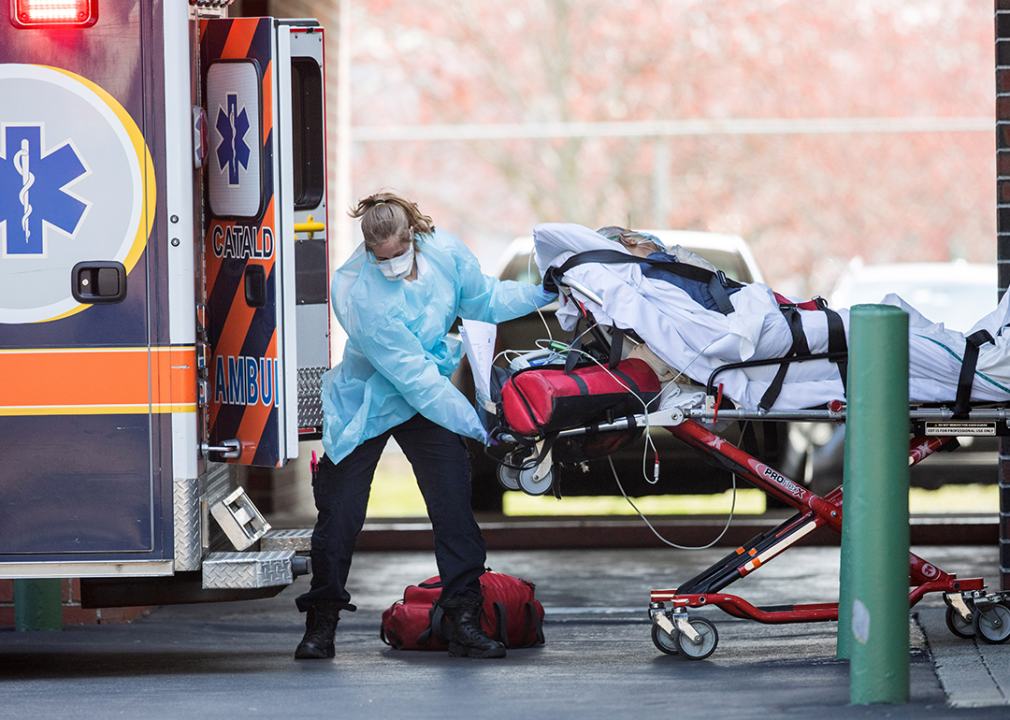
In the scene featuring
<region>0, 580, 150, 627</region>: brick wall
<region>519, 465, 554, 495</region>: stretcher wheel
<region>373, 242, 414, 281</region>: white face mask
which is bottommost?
<region>0, 580, 150, 627</region>: brick wall

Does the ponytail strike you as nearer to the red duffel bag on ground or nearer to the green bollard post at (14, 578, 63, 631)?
the red duffel bag on ground

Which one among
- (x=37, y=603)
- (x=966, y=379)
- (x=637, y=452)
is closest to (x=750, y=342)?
(x=966, y=379)

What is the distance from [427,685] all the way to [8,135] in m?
2.32

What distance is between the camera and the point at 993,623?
5113 mm

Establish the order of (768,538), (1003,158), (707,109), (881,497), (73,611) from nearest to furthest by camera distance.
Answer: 1. (881,497)
2. (768,538)
3. (1003,158)
4. (73,611)
5. (707,109)

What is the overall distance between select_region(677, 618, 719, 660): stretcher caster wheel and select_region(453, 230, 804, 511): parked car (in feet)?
6.49

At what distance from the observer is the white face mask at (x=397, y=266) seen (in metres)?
5.05

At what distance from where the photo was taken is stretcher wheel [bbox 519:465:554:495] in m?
4.98

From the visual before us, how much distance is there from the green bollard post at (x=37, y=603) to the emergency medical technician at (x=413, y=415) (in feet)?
4.56

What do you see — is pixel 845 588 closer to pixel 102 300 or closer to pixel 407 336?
pixel 407 336

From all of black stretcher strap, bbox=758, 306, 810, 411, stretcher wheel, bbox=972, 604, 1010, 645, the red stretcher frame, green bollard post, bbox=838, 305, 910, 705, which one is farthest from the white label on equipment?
green bollard post, bbox=838, 305, 910, 705

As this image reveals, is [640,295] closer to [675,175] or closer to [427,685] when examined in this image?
[427,685]

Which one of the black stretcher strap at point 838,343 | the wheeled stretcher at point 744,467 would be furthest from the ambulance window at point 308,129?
the black stretcher strap at point 838,343

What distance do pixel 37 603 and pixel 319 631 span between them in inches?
59.6
